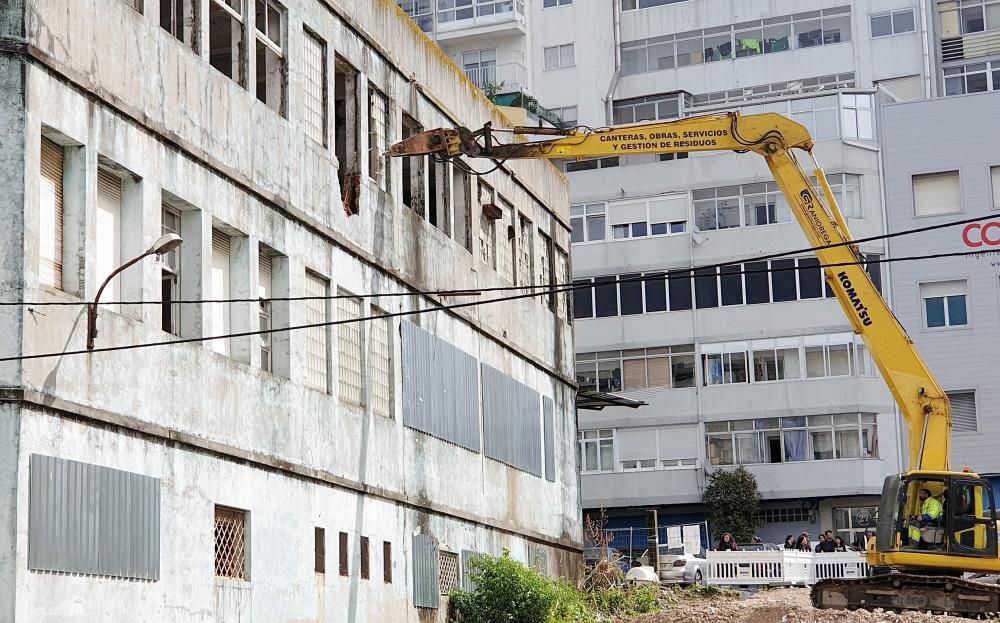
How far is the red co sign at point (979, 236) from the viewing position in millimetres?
50844

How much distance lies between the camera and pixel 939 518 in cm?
2592

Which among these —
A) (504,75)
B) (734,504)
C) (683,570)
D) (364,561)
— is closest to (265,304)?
(364,561)

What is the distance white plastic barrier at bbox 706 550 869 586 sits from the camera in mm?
36594

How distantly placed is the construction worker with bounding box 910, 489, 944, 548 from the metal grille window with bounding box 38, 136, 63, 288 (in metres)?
15.0

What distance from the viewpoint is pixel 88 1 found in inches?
712

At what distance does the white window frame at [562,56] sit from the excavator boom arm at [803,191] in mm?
37414

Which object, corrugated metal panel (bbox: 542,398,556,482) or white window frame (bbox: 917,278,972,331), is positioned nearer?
corrugated metal panel (bbox: 542,398,556,482)

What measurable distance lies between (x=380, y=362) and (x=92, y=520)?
29.7 ft

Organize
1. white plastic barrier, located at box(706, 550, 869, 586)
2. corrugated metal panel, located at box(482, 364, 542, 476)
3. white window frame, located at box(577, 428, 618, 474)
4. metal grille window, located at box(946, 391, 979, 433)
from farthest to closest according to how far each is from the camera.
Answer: white window frame, located at box(577, 428, 618, 474) < metal grille window, located at box(946, 391, 979, 433) < white plastic barrier, located at box(706, 550, 869, 586) < corrugated metal panel, located at box(482, 364, 542, 476)

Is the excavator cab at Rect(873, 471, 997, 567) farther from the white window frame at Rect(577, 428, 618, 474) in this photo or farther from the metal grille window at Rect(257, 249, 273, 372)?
the white window frame at Rect(577, 428, 618, 474)

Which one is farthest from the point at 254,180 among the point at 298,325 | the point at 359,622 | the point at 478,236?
the point at 478,236

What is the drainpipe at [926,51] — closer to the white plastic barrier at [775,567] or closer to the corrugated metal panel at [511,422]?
the white plastic barrier at [775,567]

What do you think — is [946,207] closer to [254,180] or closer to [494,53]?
[494,53]

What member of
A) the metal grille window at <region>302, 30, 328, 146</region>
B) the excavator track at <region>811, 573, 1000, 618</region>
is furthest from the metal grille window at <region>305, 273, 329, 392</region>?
the excavator track at <region>811, 573, 1000, 618</region>
